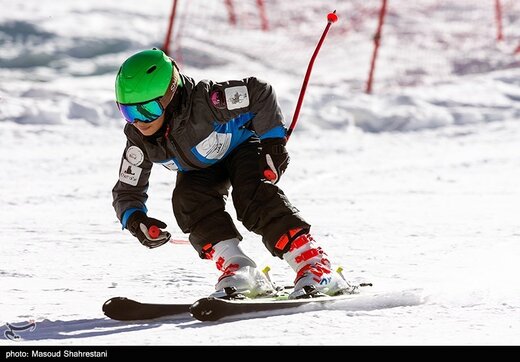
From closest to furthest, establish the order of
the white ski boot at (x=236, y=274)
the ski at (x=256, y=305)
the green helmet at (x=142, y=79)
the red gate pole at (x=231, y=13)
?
1. the ski at (x=256, y=305)
2. the green helmet at (x=142, y=79)
3. the white ski boot at (x=236, y=274)
4. the red gate pole at (x=231, y=13)

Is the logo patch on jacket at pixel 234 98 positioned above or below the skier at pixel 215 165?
above

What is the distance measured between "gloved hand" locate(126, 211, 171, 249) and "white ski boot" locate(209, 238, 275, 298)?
26 centimetres

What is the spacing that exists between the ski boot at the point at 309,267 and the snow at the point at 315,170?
0.77 feet

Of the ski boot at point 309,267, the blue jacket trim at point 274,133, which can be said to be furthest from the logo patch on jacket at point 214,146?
the ski boot at point 309,267

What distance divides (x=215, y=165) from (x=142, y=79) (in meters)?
0.62

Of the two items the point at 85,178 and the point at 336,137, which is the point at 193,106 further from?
the point at 336,137

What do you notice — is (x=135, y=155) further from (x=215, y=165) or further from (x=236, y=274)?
(x=236, y=274)

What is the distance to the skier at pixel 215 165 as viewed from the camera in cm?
423

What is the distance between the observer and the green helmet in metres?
4.15

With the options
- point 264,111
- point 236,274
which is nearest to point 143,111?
point 264,111

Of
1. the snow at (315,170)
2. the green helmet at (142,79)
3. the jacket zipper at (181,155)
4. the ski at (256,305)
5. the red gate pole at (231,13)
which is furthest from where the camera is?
the red gate pole at (231,13)

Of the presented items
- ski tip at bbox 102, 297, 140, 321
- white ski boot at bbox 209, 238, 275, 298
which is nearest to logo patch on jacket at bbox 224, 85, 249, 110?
white ski boot at bbox 209, 238, 275, 298

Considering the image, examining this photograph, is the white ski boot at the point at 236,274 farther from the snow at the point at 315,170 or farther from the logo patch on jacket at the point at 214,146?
the logo patch on jacket at the point at 214,146

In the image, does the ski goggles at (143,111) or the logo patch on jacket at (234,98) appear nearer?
the ski goggles at (143,111)
